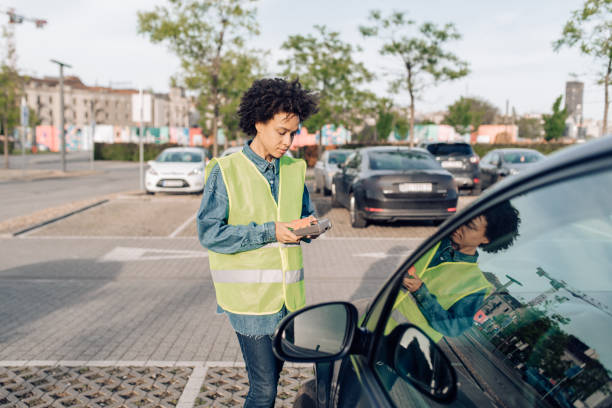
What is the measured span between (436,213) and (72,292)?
644 cm

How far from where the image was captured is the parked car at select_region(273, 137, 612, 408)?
118 cm

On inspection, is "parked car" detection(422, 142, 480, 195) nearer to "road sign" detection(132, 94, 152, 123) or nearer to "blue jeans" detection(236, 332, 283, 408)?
"road sign" detection(132, 94, 152, 123)

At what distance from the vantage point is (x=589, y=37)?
1858 cm

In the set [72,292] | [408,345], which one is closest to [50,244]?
[72,292]

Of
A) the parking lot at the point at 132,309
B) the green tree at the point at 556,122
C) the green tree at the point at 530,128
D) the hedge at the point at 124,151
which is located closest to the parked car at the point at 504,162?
the parking lot at the point at 132,309

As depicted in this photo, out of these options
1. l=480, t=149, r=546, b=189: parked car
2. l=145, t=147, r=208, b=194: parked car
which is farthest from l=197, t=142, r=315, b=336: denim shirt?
l=480, t=149, r=546, b=189: parked car

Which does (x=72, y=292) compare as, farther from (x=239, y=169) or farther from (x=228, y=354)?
(x=239, y=169)

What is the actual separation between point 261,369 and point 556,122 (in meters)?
51.5

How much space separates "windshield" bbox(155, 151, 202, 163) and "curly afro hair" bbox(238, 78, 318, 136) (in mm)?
16640

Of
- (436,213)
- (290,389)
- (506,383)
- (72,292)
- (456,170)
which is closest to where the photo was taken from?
(506,383)

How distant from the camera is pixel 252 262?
239 centimetres

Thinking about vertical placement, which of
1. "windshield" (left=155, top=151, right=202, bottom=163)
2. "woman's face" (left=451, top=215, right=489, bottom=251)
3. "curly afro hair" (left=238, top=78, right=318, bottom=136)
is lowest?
"windshield" (left=155, top=151, right=202, bottom=163)

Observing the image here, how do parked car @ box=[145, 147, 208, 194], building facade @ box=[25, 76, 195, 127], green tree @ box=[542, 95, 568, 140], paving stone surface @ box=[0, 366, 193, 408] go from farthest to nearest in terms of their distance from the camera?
building facade @ box=[25, 76, 195, 127]
green tree @ box=[542, 95, 568, 140]
parked car @ box=[145, 147, 208, 194]
paving stone surface @ box=[0, 366, 193, 408]

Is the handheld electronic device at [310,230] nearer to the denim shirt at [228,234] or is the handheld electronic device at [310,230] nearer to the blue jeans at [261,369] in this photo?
the denim shirt at [228,234]
